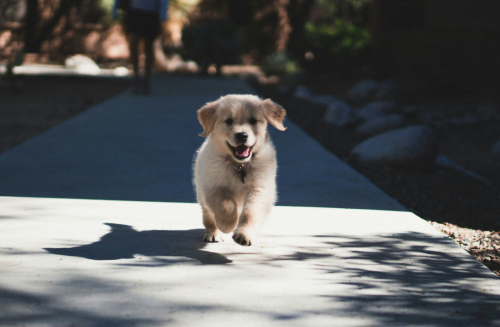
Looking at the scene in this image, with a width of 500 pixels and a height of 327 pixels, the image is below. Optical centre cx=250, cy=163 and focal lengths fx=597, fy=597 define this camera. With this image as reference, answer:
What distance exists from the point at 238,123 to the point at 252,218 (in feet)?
2.10

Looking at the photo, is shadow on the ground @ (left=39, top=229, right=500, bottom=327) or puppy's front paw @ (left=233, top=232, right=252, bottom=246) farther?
puppy's front paw @ (left=233, top=232, right=252, bottom=246)

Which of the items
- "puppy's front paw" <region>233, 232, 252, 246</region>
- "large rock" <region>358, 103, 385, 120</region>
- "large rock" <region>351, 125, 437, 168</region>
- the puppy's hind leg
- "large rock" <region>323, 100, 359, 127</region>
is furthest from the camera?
"large rock" <region>358, 103, 385, 120</region>

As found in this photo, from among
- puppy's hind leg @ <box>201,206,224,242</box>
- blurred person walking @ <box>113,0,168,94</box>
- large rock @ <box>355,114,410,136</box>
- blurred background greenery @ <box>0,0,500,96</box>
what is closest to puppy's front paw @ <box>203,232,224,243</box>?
puppy's hind leg @ <box>201,206,224,242</box>

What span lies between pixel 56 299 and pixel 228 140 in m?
1.49

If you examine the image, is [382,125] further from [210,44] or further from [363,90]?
[210,44]

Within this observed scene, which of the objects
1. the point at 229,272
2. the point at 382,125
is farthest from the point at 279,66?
the point at 229,272

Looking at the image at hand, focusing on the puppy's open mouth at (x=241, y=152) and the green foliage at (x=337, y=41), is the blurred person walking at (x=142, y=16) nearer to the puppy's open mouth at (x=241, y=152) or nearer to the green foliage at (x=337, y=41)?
the green foliage at (x=337, y=41)

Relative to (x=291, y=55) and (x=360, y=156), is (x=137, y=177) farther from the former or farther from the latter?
(x=291, y=55)

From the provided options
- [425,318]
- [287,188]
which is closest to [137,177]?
[287,188]

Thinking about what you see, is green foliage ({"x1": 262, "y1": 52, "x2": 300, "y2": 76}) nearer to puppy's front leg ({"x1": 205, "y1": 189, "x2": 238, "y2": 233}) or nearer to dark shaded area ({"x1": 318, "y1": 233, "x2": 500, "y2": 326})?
dark shaded area ({"x1": 318, "y1": 233, "x2": 500, "y2": 326})

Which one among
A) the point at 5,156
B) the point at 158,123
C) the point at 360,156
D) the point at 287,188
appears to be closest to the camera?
the point at 287,188

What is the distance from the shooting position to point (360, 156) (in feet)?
25.3

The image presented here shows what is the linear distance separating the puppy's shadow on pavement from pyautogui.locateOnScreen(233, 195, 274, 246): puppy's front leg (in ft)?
0.75

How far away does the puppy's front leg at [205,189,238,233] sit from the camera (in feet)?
13.0
